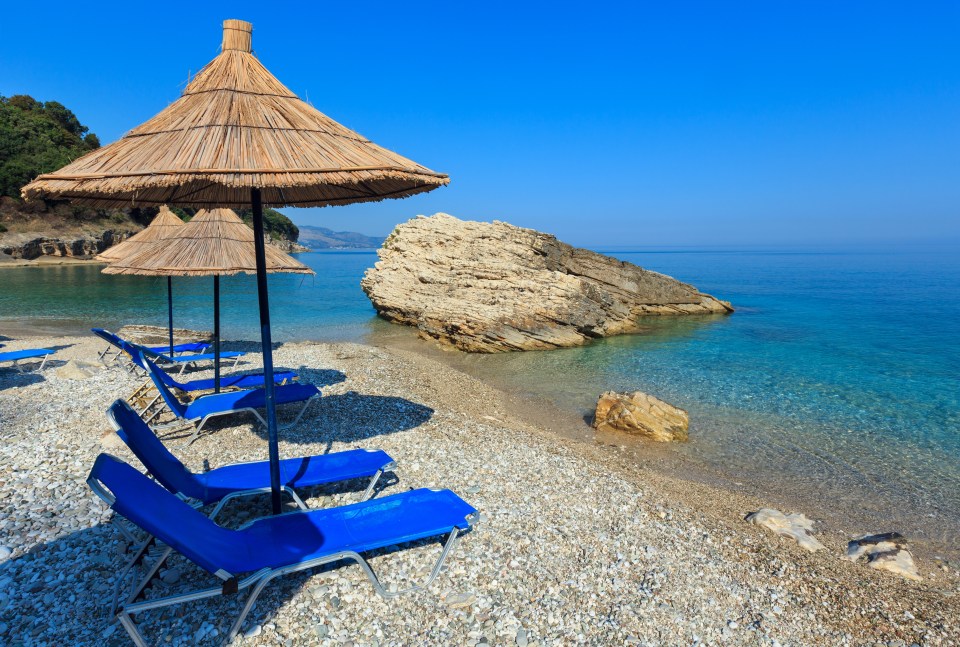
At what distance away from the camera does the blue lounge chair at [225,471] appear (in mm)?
4453

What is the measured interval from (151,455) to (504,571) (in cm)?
316

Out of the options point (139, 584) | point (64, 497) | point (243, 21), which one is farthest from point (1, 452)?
point (243, 21)

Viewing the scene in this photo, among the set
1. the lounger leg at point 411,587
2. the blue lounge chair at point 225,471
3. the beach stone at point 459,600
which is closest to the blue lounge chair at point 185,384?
the blue lounge chair at point 225,471

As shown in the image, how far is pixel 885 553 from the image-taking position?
5562 mm

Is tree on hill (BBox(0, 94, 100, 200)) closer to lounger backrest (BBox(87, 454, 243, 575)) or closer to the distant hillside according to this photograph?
the distant hillside

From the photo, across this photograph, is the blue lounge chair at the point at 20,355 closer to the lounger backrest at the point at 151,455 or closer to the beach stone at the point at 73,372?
the beach stone at the point at 73,372

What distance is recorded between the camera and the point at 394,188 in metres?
5.09

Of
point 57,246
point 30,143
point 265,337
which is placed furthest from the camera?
point 30,143

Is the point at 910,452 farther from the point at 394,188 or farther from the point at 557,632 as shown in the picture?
the point at 394,188

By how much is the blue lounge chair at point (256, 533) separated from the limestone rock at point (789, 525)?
3.67m

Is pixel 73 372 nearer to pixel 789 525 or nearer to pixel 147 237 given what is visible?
pixel 147 237

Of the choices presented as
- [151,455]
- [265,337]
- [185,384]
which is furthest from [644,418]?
[185,384]

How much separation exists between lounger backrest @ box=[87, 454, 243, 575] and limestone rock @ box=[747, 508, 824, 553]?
5597mm

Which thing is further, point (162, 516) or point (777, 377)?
point (777, 377)
